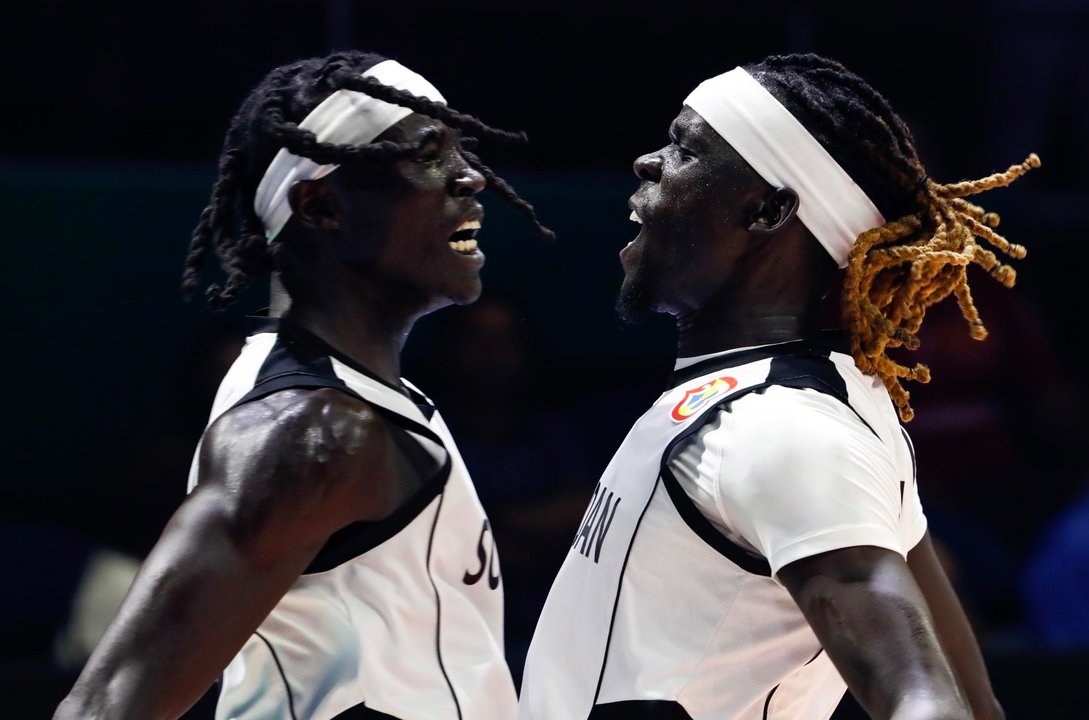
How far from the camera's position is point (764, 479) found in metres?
1.77

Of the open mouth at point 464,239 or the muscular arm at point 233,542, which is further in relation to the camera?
the open mouth at point 464,239

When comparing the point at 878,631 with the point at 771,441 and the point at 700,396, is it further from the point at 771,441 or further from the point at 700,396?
the point at 700,396

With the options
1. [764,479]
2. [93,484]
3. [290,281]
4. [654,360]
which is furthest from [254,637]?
[654,360]

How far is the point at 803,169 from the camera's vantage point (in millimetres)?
2051

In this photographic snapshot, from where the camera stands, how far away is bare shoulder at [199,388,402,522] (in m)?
1.83

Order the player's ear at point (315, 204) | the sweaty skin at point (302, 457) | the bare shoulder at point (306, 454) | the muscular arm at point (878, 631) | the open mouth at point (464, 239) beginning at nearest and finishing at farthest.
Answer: the muscular arm at point (878, 631), the sweaty skin at point (302, 457), the bare shoulder at point (306, 454), the player's ear at point (315, 204), the open mouth at point (464, 239)

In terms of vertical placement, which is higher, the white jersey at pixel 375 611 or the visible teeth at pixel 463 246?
the visible teeth at pixel 463 246

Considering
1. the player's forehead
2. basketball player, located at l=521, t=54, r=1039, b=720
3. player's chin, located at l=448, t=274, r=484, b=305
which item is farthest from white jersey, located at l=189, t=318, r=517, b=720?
the player's forehead

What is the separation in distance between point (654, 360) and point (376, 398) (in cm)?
205

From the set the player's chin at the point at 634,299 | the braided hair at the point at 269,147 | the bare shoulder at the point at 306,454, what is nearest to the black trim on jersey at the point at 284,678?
the bare shoulder at the point at 306,454

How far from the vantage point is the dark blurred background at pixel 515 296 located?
3.71 m

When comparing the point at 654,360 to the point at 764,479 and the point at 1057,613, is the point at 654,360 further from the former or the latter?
the point at 764,479

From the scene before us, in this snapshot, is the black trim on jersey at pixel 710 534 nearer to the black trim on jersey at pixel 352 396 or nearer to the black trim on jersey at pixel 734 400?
the black trim on jersey at pixel 734 400

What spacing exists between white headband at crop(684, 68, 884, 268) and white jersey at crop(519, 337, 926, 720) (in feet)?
0.52
